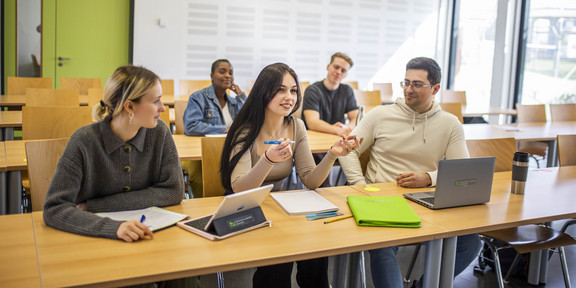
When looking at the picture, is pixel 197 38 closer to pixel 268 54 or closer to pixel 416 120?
pixel 268 54

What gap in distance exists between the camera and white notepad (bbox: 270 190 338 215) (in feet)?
6.63

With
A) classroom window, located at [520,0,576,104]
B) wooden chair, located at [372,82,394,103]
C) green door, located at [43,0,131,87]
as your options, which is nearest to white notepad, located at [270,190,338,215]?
wooden chair, located at [372,82,394,103]

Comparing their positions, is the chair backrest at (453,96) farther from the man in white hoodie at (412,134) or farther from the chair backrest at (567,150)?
the man in white hoodie at (412,134)

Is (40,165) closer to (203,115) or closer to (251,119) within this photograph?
(251,119)

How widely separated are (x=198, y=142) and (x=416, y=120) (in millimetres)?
1543

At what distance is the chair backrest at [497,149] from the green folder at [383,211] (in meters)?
1.10

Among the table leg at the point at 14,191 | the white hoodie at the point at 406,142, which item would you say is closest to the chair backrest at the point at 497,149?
the white hoodie at the point at 406,142

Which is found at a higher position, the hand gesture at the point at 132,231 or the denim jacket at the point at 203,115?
the denim jacket at the point at 203,115

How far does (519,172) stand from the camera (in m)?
2.41

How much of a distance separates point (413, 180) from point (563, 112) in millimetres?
4275

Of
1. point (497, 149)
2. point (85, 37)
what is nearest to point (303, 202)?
point (497, 149)

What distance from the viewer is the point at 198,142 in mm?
3492

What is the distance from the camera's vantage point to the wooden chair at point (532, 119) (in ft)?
17.0

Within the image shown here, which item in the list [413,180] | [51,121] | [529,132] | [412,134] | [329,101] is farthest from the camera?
[529,132]
